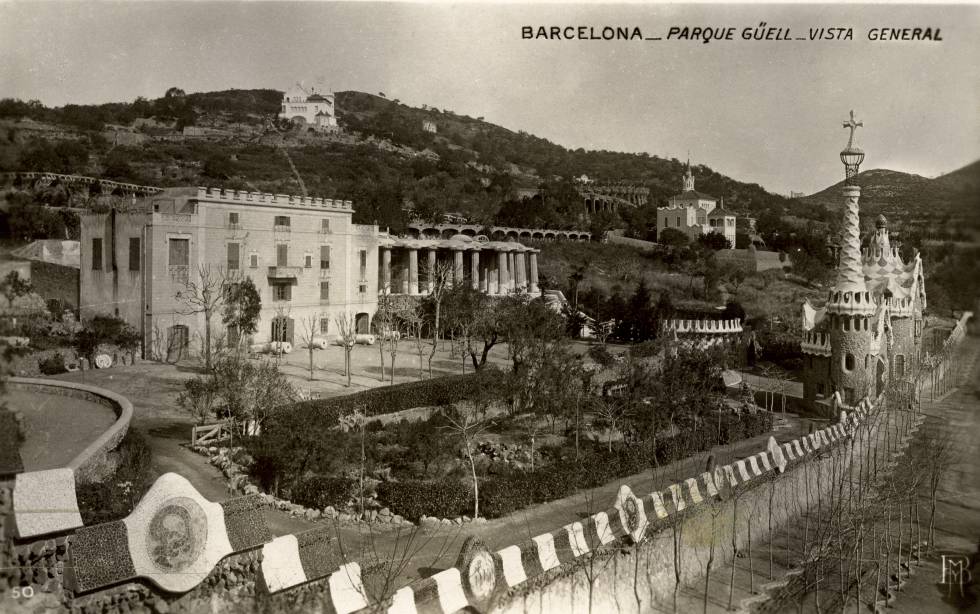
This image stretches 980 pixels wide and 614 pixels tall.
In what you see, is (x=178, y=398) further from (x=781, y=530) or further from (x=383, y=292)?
(x=383, y=292)

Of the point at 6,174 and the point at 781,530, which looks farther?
the point at 781,530

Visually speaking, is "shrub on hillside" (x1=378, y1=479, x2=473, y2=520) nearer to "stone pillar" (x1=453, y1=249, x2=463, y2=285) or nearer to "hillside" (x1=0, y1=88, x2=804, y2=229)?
"stone pillar" (x1=453, y1=249, x2=463, y2=285)

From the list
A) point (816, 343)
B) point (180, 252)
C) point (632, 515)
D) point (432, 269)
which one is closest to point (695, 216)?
point (432, 269)

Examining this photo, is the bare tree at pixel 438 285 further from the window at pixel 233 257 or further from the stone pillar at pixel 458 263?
the window at pixel 233 257

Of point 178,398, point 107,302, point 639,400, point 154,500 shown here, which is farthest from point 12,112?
point 639,400

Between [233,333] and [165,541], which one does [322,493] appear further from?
[165,541]

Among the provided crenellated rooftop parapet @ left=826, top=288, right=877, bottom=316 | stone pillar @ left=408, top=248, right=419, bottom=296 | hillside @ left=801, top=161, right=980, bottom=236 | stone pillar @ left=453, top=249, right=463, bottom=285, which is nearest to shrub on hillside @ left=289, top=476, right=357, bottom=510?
hillside @ left=801, top=161, right=980, bottom=236
